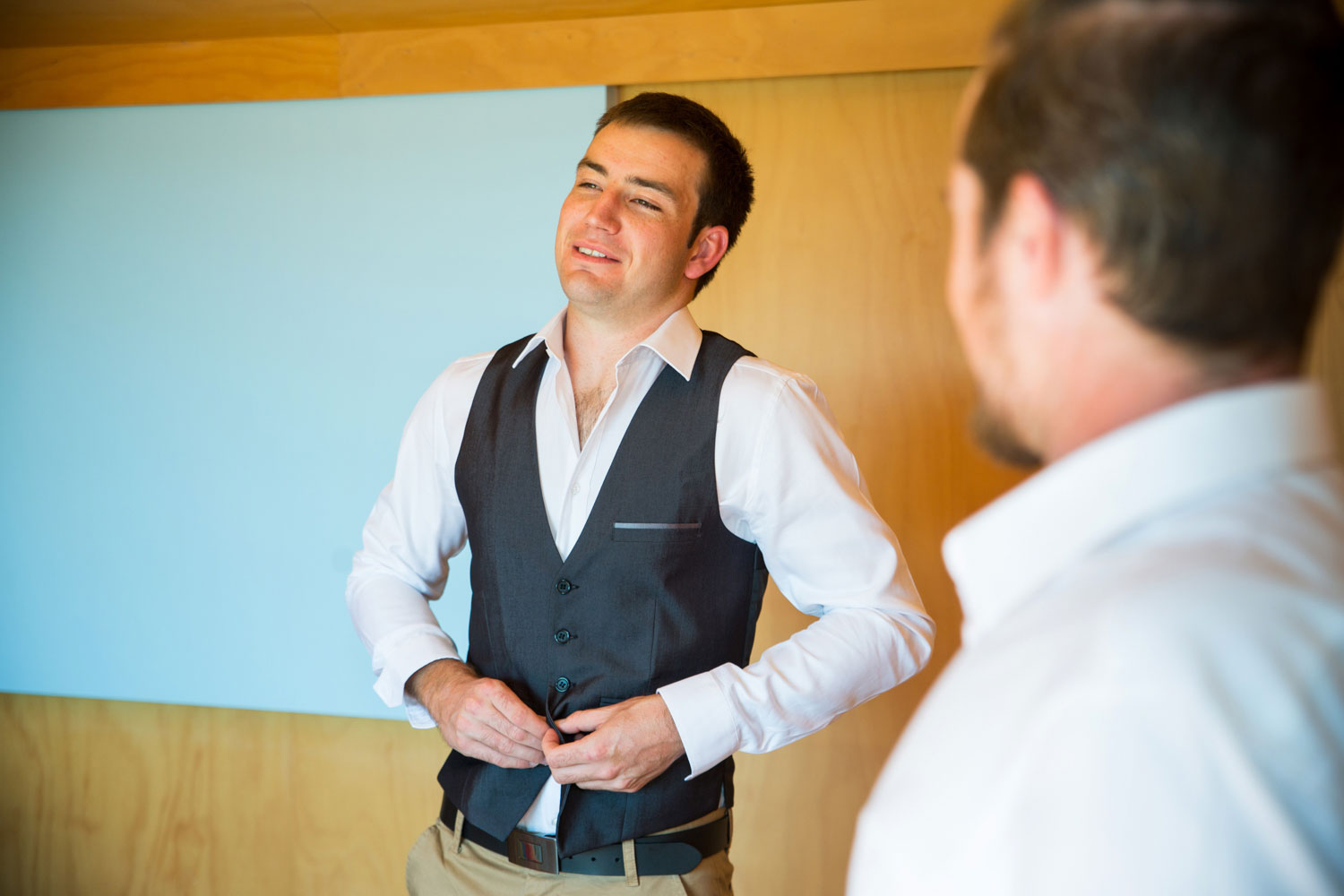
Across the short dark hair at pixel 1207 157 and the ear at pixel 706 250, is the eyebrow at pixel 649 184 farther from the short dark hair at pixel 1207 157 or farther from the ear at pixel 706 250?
the short dark hair at pixel 1207 157

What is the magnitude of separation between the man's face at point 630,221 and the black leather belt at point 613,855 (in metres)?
0.80

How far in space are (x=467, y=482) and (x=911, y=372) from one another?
1.17 m

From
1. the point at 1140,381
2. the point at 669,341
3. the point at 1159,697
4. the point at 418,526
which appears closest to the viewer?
the point at 1159,697

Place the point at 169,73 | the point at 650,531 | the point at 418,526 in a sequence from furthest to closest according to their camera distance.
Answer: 1. the point at 169,73
2. the point at 418,526
3. the point at 650,531

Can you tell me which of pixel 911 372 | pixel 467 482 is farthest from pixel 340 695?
pixel 911 372

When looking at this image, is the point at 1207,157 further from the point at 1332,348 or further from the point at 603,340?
the point at 1332,348

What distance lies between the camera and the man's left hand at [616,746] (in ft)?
4.34

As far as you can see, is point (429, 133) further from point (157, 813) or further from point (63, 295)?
point (157, 813)

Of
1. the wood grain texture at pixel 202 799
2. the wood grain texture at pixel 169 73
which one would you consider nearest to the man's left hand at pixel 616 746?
the wood grain texture at pixel 202 799

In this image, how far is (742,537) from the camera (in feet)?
5.02

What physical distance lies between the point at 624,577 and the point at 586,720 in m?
0.20

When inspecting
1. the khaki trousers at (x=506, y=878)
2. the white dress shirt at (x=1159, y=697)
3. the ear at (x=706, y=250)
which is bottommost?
the khaki trousers at (x=506, y=878)

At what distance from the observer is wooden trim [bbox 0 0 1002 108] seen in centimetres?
224

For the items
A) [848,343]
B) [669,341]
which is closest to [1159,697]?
[669,341]
